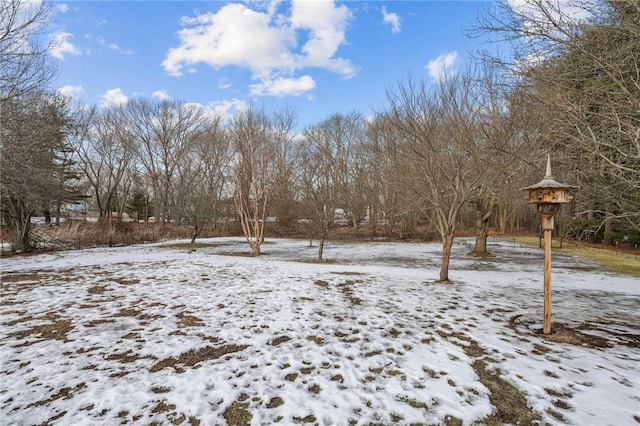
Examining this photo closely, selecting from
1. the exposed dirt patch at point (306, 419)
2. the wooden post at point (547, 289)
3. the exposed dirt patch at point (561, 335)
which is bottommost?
the exposed dirt patch at point (306, 419)

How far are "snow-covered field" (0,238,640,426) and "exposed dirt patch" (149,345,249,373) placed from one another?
1.1 inches

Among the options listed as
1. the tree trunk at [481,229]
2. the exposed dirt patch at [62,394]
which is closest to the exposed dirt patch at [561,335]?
the exposed dirt patch at [62,394]

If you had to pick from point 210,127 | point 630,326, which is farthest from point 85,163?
point 630,326

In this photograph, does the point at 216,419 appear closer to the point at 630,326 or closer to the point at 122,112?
the point at 630,326

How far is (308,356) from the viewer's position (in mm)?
3775

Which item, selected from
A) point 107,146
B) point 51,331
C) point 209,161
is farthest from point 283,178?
point 51,331

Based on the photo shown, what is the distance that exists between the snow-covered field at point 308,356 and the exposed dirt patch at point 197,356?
3cm

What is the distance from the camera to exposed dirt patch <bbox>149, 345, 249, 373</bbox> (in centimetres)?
352

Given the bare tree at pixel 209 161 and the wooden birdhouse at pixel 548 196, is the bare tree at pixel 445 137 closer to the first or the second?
the wooden birdhouse at pixel 548 196

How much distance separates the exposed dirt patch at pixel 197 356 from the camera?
3.52 metres

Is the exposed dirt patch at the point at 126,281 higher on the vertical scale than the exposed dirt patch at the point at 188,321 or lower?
lower

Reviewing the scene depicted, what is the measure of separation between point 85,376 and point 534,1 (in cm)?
744

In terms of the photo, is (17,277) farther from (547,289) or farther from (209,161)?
(209,161)

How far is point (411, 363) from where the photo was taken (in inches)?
142
